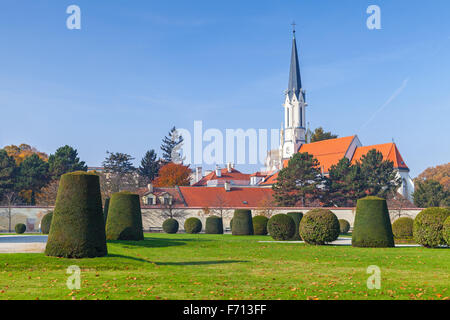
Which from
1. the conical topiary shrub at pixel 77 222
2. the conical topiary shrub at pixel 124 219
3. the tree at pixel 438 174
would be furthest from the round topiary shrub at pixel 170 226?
the tree at pixel 438 174

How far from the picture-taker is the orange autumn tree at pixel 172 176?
3406 inches

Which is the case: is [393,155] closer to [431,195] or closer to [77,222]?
[431,195]

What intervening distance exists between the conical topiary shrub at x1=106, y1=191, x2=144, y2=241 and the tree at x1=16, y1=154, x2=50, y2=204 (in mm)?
38401

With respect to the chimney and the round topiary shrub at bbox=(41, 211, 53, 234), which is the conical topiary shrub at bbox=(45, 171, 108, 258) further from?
the chimney

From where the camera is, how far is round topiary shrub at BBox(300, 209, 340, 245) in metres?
27.2

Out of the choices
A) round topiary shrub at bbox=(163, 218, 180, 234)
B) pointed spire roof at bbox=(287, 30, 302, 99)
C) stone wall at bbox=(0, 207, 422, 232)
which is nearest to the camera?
round topiary shrub at bbox=(163, 218, 180, 234)

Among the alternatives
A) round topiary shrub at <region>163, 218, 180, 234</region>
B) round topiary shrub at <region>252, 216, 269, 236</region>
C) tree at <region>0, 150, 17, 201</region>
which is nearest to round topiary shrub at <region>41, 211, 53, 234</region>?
round topiary shrub at <region>163, 218, 180, 234</region>

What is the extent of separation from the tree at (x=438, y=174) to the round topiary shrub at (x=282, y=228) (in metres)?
67.6

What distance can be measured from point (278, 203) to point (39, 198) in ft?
98.2
